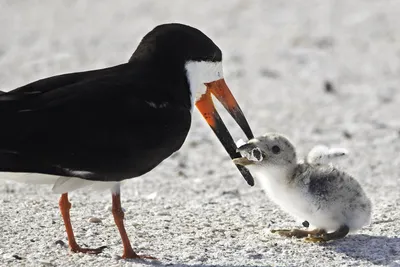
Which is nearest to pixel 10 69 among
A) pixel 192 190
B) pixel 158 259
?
pixel 192 190

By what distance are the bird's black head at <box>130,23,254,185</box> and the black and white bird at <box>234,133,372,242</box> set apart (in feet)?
1.39

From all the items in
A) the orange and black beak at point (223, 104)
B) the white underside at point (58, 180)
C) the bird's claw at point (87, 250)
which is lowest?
the bird's claw at point (87, 250)

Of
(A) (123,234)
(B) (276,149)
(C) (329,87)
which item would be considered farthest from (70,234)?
(C) (329,87)

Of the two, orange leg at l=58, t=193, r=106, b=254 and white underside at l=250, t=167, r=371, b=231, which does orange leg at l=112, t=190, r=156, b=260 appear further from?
white underside at l=250, t=167, r=371, b=231

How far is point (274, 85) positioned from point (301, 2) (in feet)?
13.2

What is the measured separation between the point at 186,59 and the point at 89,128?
38.0 inches

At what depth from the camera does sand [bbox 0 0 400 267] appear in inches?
247

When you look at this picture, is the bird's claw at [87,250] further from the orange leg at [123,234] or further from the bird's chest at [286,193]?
the bird's chest at [286,193]

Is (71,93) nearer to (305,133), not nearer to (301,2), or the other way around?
(305,133)

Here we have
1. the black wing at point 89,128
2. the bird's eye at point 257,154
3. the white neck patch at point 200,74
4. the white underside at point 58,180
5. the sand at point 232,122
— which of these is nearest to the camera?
the black wing at point 89,128

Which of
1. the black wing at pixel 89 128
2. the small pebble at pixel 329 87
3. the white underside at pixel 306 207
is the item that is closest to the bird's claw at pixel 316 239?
the white underside at pixel 306 207

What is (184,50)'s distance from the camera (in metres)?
6.39

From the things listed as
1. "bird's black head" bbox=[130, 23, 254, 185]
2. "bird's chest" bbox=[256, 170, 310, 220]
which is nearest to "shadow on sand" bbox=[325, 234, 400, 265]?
"bird's chest" bbox=[256, 170, 310, 220]

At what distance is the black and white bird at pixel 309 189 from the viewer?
647 cm
